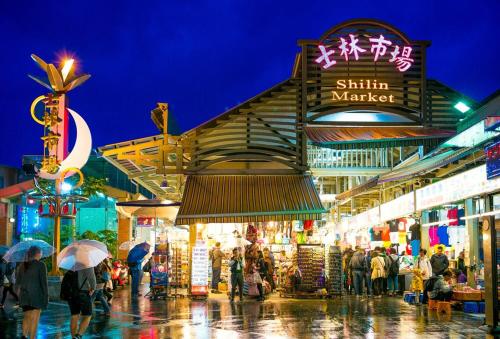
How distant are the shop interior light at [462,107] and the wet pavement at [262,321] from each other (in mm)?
6150

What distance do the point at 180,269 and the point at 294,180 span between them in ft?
20.3

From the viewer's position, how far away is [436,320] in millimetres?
15930

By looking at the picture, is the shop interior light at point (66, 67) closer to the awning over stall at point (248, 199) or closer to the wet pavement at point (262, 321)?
the awning over stall at point (248, 199)

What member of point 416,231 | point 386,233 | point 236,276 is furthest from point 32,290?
point 386,233

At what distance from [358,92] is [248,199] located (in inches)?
183

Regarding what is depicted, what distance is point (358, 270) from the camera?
24438 millimetres

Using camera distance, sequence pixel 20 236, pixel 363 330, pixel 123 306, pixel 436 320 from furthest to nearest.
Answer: pixel 20 236 < pixel 123 306 < pixel 436 320 < pixel 363 330

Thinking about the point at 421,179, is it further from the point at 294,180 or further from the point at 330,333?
the point at 330,333

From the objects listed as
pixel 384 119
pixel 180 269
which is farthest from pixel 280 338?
pixel 180 269

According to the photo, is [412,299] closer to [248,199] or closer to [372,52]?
[248,199]

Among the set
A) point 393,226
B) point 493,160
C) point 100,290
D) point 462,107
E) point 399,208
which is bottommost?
point 100,290

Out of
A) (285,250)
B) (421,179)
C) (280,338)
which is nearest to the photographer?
(280,338)

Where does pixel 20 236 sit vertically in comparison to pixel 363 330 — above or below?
above

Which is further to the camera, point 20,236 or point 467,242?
point 20,236
